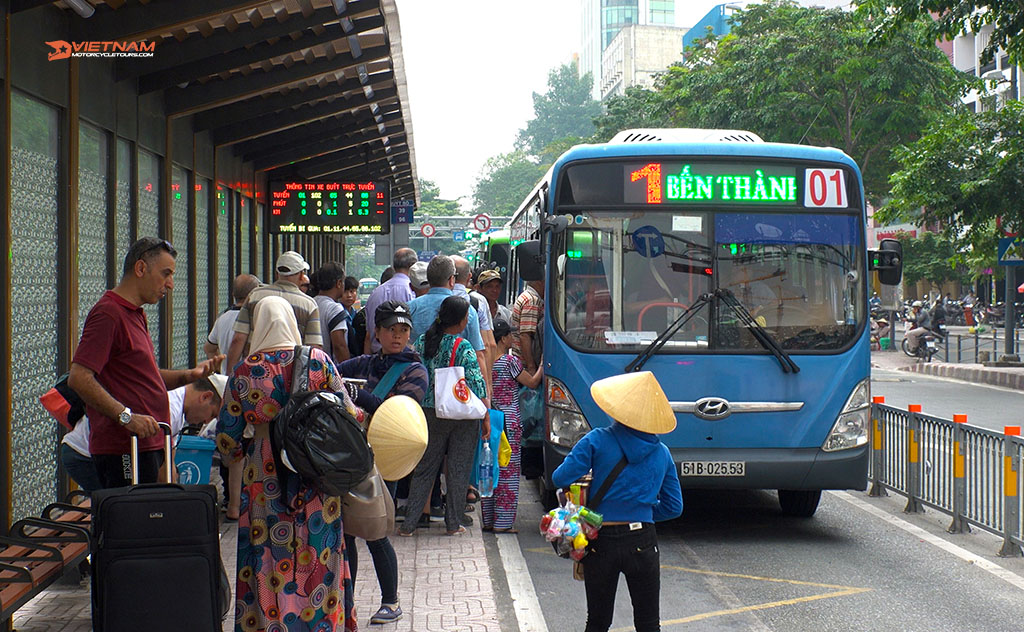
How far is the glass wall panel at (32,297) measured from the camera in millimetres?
6895

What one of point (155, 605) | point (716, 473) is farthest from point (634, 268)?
point (155, 605)

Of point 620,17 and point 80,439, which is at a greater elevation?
point 620,17

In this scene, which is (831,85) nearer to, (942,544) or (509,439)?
(942,544)

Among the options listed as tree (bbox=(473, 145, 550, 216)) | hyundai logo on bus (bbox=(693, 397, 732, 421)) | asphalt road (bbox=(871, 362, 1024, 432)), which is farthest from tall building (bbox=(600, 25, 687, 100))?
hyundai logo on bus (bbox=(693, 397, 732, 421))

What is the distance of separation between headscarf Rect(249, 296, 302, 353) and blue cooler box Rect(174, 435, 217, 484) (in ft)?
8.48

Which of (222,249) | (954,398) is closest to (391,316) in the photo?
(222,249)

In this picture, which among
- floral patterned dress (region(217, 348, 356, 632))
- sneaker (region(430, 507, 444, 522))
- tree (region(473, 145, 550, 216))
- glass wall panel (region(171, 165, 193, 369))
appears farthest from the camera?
tree (region(473, 145, 550, 216))

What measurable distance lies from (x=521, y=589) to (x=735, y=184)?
3.47 meters

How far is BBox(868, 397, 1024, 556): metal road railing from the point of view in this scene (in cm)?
827

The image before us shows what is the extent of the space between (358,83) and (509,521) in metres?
5.70

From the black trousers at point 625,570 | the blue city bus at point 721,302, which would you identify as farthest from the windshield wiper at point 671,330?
the black trousers at point 625,570

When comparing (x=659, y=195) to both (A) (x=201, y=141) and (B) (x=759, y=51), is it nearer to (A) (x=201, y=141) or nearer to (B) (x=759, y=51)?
(A) (x=201, y=141)

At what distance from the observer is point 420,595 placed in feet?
22.3

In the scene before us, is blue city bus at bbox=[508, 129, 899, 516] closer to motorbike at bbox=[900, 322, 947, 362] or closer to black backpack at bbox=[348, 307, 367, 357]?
black backpack at bbox=[348, 307, 367, 357]
